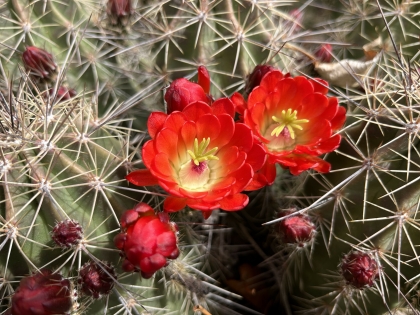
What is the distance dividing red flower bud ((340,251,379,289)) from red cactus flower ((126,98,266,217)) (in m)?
A: 0.33

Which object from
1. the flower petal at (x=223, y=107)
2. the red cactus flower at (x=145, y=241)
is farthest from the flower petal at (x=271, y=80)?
the red cactus flower at (x=145, y=241)

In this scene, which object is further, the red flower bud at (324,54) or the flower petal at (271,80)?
the red flower bud at (324,54)

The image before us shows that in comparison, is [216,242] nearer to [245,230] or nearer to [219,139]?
[245,230]

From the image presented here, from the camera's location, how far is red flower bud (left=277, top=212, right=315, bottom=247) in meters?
1.16

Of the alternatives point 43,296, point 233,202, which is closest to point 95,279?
point 43,296

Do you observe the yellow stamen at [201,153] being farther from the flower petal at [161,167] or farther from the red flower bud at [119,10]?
the red flower bud at [119,10]

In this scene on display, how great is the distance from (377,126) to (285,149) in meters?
0.24

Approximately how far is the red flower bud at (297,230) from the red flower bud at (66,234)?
50 centimetres

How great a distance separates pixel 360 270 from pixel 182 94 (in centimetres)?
58

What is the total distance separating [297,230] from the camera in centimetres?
116

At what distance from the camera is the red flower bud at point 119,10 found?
4.46 feet

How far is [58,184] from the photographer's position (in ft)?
3.49

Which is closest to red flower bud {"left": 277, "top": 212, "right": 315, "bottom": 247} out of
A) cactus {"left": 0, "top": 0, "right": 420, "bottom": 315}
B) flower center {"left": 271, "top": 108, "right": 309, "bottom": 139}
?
cactus {"left": 0, "top": 0, "right": 420, "bottom": 315}

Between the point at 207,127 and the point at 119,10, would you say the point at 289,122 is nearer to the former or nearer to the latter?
the point at 207,127
